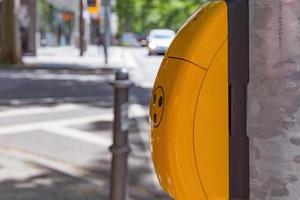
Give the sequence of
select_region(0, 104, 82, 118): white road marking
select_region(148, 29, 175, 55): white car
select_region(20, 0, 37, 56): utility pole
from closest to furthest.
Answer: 1. select_region(0, 104, 82, 118): white road marking
2. select_region(20, 0, 37, 56): utility pole
3. select_region(148, 29, 175, 55): white car

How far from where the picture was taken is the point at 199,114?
1.49m

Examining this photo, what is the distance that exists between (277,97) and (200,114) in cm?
21

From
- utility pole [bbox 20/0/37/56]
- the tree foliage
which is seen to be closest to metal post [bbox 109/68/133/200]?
utility pole [bbox 20/0/37/56]

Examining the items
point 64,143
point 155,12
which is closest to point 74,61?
point 64,143

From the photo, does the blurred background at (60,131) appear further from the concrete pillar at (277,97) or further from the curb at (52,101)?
the concrete pillar at (277,97)

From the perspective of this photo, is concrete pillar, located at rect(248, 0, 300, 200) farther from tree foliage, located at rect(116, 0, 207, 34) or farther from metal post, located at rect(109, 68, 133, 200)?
tree foliage, located at rect(116, 0, 207, 34)

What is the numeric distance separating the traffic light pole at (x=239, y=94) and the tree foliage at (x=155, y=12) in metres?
76.4

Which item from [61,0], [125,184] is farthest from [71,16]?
[125,184]

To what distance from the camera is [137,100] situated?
1261 centimetres

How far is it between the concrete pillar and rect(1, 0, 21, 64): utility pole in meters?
21.0

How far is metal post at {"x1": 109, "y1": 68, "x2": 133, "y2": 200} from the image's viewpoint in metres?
3.85

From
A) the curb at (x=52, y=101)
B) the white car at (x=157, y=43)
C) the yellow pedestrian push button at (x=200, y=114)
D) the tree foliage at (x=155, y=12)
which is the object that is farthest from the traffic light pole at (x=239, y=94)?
the tree foliage at (x=155, y=12)

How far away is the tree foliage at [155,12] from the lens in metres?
79.4

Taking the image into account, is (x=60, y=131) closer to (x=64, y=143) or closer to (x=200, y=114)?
(x=64, y=143)
